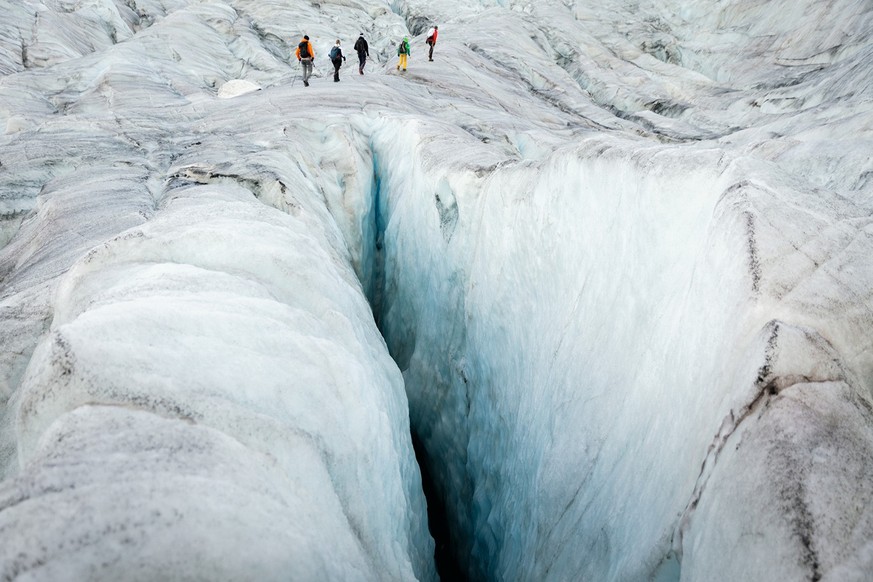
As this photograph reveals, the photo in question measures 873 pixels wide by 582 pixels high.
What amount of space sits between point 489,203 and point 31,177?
6278 millimetres

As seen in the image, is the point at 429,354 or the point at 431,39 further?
the point at 431,39

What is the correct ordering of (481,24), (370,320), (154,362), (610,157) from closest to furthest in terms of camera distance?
(154,362)
(610,157)
(370,320)
(481,24)

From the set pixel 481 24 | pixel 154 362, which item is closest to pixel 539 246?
pixel 154 362

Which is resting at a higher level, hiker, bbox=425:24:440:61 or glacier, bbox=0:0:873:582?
hiker, bbox=425:24:440:61

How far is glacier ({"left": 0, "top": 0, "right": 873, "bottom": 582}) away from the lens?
2006mm

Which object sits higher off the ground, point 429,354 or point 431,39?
point 431,39

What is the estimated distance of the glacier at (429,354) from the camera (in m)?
2.01

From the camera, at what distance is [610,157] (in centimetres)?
474

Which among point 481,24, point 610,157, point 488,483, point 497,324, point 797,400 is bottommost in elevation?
point 488,483

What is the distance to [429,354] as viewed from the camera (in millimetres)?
8445

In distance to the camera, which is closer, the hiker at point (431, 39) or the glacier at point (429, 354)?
the glacier at point (429, 354)

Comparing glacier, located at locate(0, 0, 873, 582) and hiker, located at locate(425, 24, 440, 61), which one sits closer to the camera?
glacier, located at locate(0, 0, 873, 582)

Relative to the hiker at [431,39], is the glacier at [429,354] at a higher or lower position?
lower

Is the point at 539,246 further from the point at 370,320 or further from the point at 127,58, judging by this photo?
the point at 127,58
